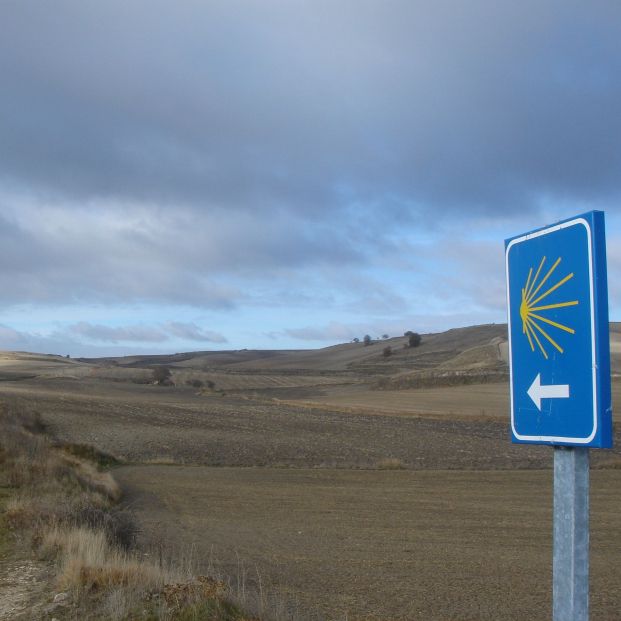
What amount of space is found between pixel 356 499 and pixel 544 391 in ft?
70.5

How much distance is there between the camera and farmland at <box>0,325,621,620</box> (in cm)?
1205

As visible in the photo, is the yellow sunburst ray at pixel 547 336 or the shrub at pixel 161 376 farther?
the shrub at pixel 161 376

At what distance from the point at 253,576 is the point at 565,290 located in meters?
10.7

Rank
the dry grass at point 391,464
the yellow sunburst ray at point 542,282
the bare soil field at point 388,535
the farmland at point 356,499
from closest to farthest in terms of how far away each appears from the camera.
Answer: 1. the yellow sunburst ray at point 542,282
2. the bare soil field at point 388,535
3. the farmland at point 356,499
4. the dry grass at point 391,464

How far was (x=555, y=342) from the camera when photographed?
311 cm

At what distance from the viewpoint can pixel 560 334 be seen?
3082mm

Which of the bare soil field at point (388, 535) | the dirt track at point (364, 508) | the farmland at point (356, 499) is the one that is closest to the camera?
the bare soil field at point (388, 535)

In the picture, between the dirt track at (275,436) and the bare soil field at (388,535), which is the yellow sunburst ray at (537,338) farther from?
the dirt track at (275,436)

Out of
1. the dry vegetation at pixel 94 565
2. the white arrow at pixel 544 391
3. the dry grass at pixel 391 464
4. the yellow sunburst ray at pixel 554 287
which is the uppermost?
the yellow sunburst ray at pixel 554 287

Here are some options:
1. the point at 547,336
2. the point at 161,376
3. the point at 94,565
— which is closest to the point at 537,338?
the point at 547,336

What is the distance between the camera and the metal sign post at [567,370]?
2904mm

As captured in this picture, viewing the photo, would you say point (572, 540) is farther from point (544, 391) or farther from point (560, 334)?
point (560, 334)

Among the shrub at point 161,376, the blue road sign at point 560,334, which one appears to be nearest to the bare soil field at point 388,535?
the blue road sign at point 560,334

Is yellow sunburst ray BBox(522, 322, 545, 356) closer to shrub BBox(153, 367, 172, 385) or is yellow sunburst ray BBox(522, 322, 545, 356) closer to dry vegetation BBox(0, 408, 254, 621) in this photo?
dry vegetation BBox(0, 408, 254, 621)
